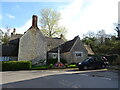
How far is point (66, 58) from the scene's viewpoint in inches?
1201

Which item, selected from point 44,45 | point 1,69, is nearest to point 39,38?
point 44,45

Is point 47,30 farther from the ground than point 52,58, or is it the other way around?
point 47,30

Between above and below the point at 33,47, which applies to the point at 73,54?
below

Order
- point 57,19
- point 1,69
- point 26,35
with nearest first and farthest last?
point 1,69
point 26,35
point 57,19

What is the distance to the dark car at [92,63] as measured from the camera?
19245mm

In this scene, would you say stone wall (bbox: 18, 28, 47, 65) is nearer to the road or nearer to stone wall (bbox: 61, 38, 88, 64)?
stone wall (bbox: 61, 38, 88, 64)

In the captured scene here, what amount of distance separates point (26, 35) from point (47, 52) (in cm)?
642

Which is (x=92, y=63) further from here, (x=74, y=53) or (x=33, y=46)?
(x=33, y=46)

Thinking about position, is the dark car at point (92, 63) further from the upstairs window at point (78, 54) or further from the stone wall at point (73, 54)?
the upstairs window at point (78, 54)

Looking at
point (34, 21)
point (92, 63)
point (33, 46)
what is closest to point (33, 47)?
point (33, 46)

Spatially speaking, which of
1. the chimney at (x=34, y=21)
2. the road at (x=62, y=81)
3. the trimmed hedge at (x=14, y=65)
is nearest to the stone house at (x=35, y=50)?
the chimney at (x=34, y=21)

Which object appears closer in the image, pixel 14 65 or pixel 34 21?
pixel 14 65

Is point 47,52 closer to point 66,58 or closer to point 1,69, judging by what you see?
point 66,58

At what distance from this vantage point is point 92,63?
19.7 metres
